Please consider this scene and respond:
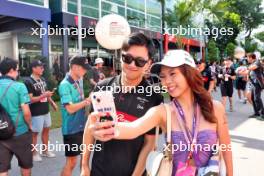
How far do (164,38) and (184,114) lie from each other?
71.8 feet

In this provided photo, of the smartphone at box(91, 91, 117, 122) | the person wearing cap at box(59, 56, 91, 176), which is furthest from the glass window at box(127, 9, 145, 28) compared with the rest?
the smartphone at box(91, 91, 117, 122)

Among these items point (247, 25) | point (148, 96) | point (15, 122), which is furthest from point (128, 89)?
point (247, 25)

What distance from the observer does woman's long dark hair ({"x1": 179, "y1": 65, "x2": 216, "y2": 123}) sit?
6.29 ft

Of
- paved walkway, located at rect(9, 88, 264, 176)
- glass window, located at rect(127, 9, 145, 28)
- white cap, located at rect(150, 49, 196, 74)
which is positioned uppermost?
glass window, located at rect(127, 9, 145, 28)

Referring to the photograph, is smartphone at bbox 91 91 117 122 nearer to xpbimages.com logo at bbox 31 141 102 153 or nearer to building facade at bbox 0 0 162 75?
xpbimages.com logo at bbox 31 141 102 153

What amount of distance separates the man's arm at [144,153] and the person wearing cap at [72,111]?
5.20 feet

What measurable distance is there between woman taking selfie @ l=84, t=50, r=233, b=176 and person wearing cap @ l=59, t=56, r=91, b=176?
192 centimetres

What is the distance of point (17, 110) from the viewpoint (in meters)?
3.98

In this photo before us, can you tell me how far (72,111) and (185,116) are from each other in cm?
206

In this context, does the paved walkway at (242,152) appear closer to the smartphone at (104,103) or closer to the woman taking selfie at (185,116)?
the woman taking selfie at (185,116)

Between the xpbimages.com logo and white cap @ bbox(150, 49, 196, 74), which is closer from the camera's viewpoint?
white cap @ bbox(150, 49, 196, 74)

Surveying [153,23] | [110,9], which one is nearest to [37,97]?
[110,9]

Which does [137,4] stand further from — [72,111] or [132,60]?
[132,60]

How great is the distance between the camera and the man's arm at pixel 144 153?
2.21 metres
